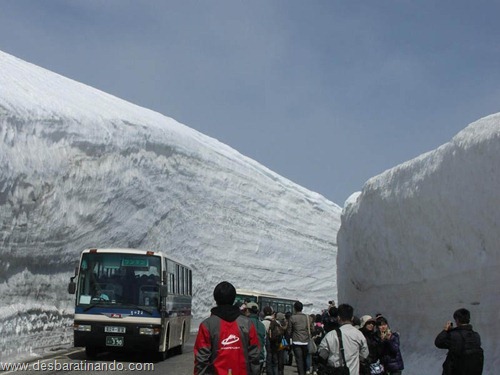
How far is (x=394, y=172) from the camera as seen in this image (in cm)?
2205

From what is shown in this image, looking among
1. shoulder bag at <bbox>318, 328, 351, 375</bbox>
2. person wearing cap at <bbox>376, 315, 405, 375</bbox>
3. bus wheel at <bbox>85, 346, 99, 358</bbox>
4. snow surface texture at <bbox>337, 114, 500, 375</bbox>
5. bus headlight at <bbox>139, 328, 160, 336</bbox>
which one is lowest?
shoulder bag at <bbox>318, 328, 351, 375</bbox>

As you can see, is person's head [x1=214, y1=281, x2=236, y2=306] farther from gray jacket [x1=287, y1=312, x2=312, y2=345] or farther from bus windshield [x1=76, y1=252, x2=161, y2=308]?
bus windshield [x1=76, y1=252, x2=161, y2=308]

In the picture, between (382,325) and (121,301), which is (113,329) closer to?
(121,301)

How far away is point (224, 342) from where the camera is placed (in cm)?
546

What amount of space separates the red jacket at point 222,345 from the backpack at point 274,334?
693cm


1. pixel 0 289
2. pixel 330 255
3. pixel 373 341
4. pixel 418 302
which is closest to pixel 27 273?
pixel 0 289

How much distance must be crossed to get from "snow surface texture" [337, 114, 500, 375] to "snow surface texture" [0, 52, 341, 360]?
32.7ft

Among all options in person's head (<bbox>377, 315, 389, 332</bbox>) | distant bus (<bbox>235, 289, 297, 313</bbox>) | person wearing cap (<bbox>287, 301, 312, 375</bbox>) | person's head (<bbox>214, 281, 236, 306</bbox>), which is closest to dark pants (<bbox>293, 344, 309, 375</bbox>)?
person wearing cap (<bbox>287, 301, 312, 375</bbox>)

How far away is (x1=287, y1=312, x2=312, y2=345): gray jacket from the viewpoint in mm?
12992

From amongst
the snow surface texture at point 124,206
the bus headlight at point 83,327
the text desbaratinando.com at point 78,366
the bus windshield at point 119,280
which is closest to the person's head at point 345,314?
the text desbaratinando.com at point 78,366

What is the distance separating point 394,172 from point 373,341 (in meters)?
13.3

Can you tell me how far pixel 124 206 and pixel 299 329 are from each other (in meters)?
25.0

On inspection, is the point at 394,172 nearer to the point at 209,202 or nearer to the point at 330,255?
the point at 209,202

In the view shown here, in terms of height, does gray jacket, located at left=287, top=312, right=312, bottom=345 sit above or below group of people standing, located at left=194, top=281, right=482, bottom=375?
above
